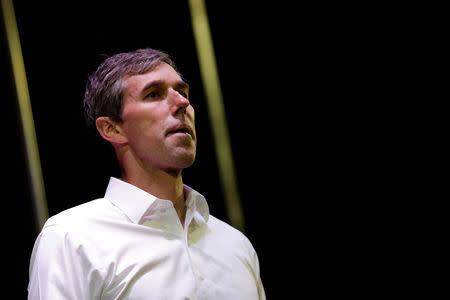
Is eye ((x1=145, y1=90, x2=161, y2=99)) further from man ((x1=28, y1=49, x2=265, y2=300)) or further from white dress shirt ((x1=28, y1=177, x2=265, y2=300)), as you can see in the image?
white dress shirt ((x1=28, y1=177, x2=265, y2=300))

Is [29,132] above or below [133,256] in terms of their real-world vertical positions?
above

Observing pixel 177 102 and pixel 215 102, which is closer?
pixel 177 102

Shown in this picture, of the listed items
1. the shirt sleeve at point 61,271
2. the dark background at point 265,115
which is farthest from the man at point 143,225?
the dark background at point 265,115

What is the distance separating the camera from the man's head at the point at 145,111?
1102mm

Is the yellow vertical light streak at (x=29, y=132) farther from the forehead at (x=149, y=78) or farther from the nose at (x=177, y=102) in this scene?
the nose at (x=177, y=102)

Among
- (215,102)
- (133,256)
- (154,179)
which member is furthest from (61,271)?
(215,102)

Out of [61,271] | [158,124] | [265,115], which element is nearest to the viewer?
[61,271]

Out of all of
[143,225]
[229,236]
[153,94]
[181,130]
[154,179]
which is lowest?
[229,236]

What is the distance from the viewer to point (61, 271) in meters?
0.87

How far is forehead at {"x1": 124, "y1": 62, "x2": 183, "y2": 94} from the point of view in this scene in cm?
116

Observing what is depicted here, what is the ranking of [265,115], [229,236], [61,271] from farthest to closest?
Result: [265,115]
[229,236]
[61,271]

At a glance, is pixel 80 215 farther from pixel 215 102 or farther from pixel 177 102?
pixel 215 102

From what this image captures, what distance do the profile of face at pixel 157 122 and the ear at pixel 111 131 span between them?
0.5 inches

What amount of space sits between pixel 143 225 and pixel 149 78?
447mm
